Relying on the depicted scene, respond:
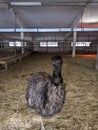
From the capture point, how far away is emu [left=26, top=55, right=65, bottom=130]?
1.57m

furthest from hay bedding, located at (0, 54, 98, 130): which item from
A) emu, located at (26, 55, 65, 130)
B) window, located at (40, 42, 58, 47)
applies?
window, located at (40, 42, 58, 47)

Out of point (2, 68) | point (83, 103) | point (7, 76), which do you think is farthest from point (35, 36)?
point (83, 103)

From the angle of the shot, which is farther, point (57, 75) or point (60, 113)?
point (60, 113)

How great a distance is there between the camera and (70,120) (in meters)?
2.26

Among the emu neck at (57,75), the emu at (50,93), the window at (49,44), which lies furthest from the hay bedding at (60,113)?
the window at (49,44)

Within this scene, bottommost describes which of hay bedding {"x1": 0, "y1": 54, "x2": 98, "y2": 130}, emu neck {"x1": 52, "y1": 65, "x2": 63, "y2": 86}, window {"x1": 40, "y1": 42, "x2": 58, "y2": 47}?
hay bedding {"x1": 0, "y1": 54, "x2": 98, "y2": 130}

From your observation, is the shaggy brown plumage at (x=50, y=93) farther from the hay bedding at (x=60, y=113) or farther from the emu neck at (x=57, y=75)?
the hay bedding at (x=60, y=113)

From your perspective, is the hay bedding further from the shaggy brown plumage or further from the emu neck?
the emu neck

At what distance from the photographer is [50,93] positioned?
5.60 ft

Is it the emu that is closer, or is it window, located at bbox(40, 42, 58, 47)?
A: the emu

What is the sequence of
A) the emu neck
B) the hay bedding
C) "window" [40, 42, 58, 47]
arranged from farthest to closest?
1. "window" [40, 42, 58, 47]
2. the hay bedding
3. the emu neck

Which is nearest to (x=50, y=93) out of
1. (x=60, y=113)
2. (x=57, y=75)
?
(x=57, y=75)

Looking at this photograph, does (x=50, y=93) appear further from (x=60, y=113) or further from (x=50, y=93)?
(x=60, y=113)

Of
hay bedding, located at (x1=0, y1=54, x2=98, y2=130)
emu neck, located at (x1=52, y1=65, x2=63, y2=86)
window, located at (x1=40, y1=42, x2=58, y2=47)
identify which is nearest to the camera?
emu neck, located at (x1=52, y1=65, x2=63, y2=86)
